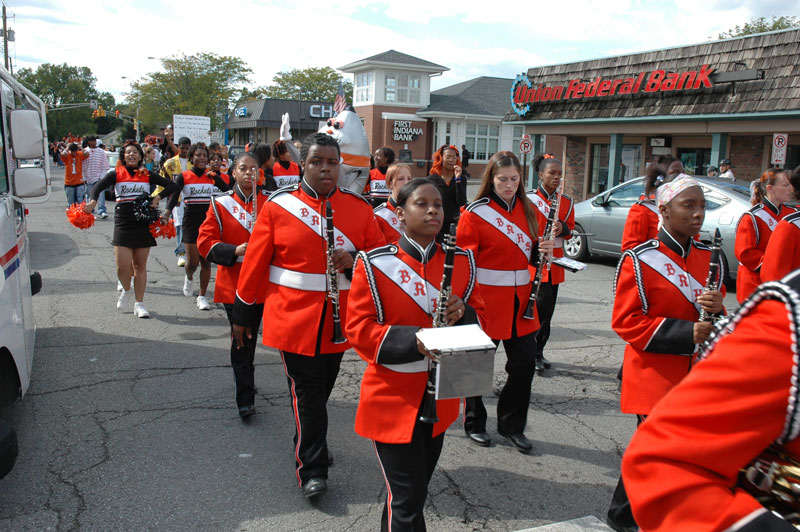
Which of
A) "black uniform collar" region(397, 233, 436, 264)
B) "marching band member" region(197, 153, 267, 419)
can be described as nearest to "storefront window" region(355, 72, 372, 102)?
"marching band member" region(197, 153, 267, 419)

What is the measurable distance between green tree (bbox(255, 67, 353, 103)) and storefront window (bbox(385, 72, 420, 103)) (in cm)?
1937

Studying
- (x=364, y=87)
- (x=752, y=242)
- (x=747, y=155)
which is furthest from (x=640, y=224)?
(x=364, y=87)

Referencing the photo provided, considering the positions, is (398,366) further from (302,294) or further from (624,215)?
(624,215)

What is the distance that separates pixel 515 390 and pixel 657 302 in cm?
156

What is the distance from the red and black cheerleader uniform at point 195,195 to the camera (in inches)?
333

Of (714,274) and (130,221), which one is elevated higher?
(714,274)

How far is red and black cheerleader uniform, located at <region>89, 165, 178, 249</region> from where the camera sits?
25.5 ft

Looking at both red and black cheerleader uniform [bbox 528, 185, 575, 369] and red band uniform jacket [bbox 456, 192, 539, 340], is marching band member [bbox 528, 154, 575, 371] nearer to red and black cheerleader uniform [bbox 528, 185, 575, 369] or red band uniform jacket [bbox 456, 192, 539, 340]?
red and black cheerleader uniform [bbox 528, 185, 575, 369]

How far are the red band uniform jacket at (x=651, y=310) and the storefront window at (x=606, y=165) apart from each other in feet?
64.0

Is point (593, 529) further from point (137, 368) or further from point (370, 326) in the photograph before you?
point (137, 368)

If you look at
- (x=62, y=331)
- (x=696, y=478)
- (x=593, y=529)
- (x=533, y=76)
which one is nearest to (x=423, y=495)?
(x=593, y=529)

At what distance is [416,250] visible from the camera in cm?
301

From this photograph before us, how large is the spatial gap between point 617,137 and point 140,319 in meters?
17.5

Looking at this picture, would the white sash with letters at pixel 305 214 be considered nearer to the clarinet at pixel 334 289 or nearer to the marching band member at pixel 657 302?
the clarinet at pixel 334 289
